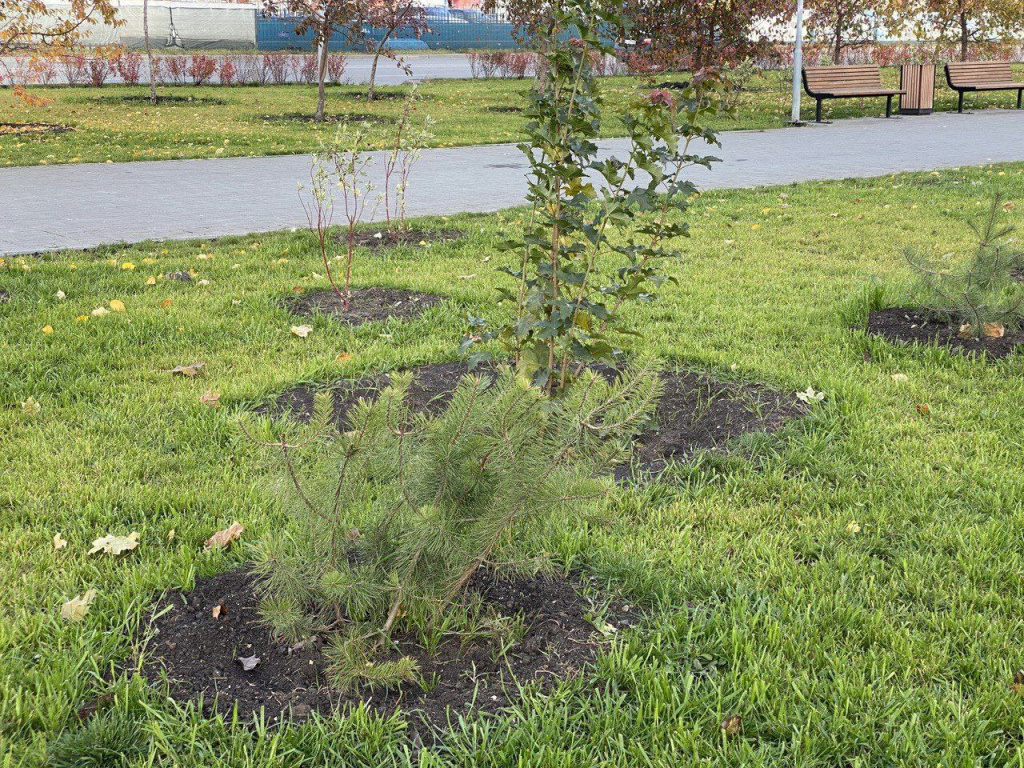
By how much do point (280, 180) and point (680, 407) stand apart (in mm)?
7077

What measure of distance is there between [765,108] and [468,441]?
17.4 meters

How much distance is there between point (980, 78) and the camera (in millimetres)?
18672

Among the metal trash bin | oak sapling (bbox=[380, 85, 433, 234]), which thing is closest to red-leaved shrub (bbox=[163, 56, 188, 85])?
oak sapling (bbox=[380, 85, 433, 234])

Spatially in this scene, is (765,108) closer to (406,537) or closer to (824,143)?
(824,143)

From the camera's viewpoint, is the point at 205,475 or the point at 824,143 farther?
the point at 824,143

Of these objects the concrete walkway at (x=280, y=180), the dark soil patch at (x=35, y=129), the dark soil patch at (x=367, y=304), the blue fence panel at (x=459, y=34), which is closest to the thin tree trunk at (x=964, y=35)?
the concrete walkway at (x=280, y=180)

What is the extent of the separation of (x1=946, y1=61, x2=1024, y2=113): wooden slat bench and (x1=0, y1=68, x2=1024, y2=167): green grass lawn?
0.57 meters

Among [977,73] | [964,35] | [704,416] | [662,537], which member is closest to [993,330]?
[704,416]

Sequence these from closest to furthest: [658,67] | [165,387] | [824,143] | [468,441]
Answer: [468,441] → [165,387] → [824,143] → [658,67]

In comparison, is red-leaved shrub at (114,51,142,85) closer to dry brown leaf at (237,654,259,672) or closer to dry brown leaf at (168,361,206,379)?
dry brown leaf at (168,361,206,379)

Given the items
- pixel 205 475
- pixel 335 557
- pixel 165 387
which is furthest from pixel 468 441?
pixel 165 387

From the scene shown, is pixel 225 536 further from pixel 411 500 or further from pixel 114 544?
pixel 411 500

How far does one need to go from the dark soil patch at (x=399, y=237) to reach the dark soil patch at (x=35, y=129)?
27.3 ft

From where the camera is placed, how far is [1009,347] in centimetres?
442
